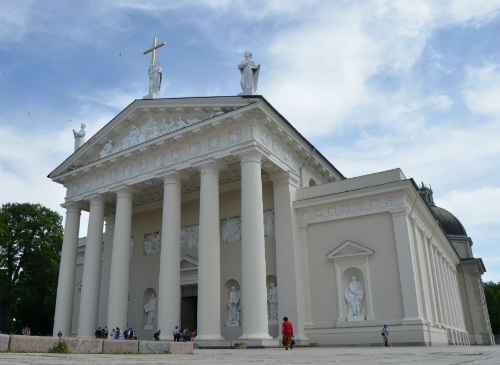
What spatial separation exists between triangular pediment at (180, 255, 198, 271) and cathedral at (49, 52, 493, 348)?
2.5 inches

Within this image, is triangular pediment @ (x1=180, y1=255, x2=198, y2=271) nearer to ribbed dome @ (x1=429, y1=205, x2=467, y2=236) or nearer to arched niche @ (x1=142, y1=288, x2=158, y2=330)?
arched niche @ (x1=142, y1=288, x2=158, y2=330)

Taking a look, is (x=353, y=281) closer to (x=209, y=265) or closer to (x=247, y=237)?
(x=247, y=237)

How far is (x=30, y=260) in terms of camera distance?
1405 inches

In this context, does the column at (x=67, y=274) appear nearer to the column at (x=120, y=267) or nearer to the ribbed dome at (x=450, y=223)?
the column at (x=120, y=267)

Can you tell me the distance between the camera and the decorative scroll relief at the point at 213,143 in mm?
19625

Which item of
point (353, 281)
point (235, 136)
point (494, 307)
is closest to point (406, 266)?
point (353, 281)

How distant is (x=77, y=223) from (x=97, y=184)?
269 cm

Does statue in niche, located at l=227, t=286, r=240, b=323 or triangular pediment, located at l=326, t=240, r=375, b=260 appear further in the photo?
statue in niche, located at l=227, t=286, r=240, b=323

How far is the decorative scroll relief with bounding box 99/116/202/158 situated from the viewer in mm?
21312

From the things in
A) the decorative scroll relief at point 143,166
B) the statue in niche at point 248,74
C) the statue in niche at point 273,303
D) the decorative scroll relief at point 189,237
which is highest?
the statue in niche at point 248,74

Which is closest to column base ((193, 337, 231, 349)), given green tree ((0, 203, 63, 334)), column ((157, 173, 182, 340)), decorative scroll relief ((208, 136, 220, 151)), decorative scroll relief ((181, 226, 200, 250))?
column ((157, 173, 182, 340))

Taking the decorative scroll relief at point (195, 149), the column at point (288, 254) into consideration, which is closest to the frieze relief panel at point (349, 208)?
the column at point (288, 254)

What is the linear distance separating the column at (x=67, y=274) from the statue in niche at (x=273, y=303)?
10332 mm

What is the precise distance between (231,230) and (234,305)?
3.61 meters
